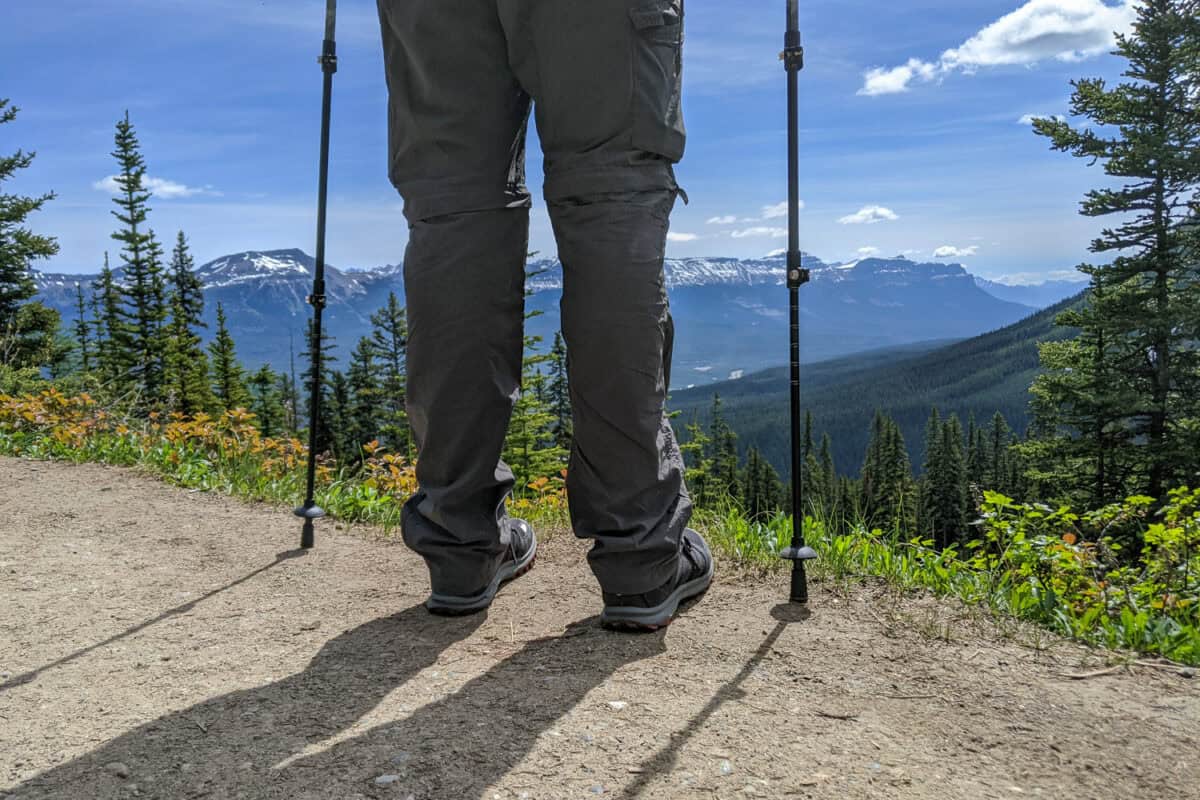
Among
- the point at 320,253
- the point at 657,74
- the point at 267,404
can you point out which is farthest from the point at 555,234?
the point at 267,404

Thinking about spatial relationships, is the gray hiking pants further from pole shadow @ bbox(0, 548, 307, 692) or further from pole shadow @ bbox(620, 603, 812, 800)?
pole shadow @ bbox(0, 548, 307, 692)

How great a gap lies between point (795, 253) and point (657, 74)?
825mm

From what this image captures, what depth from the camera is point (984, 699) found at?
1826mm

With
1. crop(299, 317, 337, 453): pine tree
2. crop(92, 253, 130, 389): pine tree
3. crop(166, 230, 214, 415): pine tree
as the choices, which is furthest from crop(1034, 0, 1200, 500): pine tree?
crop(92, 253, 130, 389): pine tree

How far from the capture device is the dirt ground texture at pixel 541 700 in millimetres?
1510

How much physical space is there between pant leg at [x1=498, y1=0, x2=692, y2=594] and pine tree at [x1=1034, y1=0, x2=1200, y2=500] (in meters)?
30.4

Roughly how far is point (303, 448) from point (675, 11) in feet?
17.0

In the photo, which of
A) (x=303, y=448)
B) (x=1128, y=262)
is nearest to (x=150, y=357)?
(x=303, y=448)

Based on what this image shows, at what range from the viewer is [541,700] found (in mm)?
1812

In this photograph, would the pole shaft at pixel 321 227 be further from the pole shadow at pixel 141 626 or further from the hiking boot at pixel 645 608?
the hiking boot at pixel 645 608

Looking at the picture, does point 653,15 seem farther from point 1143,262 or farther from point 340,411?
point 340,411

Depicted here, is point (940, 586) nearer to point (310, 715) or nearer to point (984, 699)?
point (984, 699)

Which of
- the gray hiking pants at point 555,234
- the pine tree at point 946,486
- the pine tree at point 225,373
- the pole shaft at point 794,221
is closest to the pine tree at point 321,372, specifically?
the gray hiking pants at point 555,234

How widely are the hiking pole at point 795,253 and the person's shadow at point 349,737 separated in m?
0.59
